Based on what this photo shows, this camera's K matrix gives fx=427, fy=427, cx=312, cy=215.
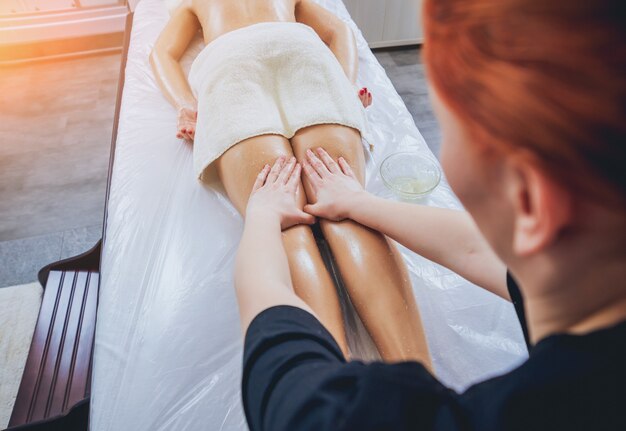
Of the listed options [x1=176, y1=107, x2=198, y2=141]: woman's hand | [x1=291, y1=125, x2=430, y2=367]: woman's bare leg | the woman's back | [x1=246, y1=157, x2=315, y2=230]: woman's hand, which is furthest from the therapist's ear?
the woman's back

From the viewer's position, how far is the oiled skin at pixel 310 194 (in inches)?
35.4

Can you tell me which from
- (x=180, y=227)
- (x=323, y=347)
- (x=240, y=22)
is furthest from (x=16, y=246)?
(x=323, y=347)

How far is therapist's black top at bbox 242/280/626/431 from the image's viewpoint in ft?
1.18

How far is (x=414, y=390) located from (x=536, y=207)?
225mm

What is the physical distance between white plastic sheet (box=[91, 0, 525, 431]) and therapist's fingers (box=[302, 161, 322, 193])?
0.21 m

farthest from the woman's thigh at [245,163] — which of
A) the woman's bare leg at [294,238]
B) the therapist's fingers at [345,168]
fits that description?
the therapist's fingers at [345,168]

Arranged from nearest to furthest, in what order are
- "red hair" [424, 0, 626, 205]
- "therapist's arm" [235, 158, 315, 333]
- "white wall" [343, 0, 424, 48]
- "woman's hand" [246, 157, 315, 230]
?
1. "red hair" [424, 0, 626, 205]
2. "therapist's arm" [235, 158, 315, 333]
3. "woman's hand" [246, 157, 315, 230]
4. "white wall" [343, 0, 424, 48]

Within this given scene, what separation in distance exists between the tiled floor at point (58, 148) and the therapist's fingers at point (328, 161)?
4.03ft

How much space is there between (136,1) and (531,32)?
2.73 m

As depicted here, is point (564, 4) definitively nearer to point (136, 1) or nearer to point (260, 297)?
point (260, 297)

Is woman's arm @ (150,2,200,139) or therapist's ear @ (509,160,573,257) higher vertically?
therapist's ear @ (509,160,573,257)

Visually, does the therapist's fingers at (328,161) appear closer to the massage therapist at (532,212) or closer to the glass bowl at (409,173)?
the glass bowl at (409,173)

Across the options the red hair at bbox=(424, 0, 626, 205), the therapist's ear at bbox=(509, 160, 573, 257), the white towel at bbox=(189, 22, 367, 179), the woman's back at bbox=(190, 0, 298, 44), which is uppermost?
the red hair at bbox=(424, 0, 626, 205)

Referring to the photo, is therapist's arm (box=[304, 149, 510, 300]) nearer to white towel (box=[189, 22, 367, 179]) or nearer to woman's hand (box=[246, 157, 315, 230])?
woman's hand (box=[246, 157, 315, 230])
